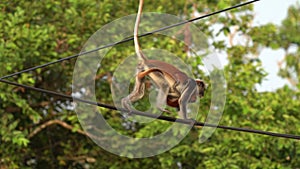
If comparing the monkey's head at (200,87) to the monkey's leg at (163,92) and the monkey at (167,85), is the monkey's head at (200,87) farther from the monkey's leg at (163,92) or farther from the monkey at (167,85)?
the monkey's leg at (163,92)

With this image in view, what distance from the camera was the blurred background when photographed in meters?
6.78

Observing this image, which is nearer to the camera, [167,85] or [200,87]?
[167,85]

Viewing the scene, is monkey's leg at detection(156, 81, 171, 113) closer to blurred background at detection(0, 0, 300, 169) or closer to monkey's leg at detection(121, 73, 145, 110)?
monkey's leg at detection(121, 73, 145, 110)

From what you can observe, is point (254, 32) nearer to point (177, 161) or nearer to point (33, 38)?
point (177, 161)

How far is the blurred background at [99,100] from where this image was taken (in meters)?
6.78

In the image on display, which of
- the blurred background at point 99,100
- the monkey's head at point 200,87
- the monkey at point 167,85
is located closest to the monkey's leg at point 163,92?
the monkey at point 167,85

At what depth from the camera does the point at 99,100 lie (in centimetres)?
739

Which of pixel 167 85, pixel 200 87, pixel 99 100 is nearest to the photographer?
pixel 167 85

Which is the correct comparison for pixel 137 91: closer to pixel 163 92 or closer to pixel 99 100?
pixel 163 92

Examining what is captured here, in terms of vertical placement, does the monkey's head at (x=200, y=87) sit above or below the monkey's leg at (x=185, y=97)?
above

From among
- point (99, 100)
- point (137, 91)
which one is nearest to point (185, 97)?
point (137, 91)

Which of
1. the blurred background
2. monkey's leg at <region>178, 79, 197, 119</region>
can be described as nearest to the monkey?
monkey's leg at <region>178, 79, 197, 119</region>

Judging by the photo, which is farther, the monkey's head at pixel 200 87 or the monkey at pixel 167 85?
the monkey's head at pixel 200 87

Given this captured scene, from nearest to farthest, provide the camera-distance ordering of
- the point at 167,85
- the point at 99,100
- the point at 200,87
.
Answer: the point at 167,85
the point at 200,87
the point at 99,100
